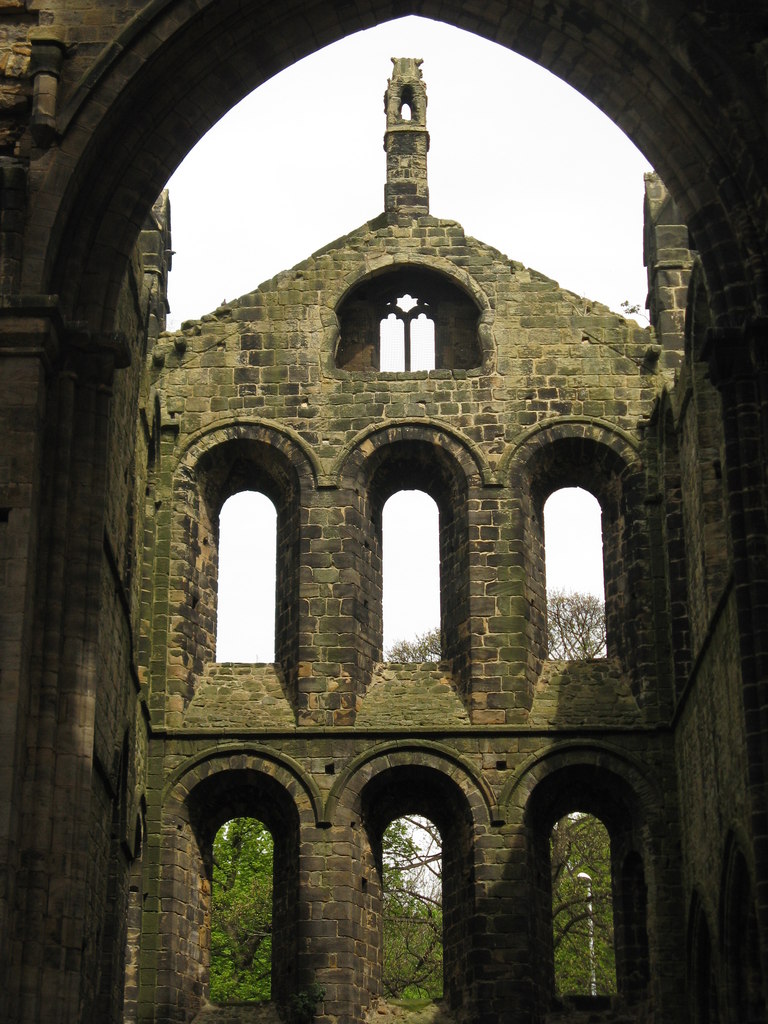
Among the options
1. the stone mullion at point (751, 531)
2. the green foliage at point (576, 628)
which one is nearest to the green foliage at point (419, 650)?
the green foliage at point (576, 628)

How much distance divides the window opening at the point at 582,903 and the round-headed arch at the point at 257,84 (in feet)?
48.7

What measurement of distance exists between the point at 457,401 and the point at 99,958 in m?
7.59

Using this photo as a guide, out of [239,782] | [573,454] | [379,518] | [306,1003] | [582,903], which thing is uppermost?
[573,454]

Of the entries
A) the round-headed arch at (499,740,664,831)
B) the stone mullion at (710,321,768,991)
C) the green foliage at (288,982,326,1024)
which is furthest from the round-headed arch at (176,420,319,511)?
the stone mullion at (710,321,768,991)

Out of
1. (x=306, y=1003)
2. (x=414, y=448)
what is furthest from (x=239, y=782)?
(x=414, y=448)

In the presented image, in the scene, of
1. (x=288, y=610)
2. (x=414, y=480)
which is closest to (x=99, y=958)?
(x=288, y=610)

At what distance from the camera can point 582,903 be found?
30.1 metres

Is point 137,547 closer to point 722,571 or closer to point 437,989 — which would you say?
point 722,571

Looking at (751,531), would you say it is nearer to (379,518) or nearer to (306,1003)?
(306,1003)

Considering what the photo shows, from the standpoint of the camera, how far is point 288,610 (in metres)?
22.9

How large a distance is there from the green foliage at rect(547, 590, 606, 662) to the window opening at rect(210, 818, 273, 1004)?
5285mm

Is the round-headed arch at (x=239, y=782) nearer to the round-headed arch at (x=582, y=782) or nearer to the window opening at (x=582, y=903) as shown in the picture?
the round-headed arch at (x=582, y=782)

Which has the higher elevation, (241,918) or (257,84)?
(257,84)

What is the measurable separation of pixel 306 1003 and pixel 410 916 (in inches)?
415
